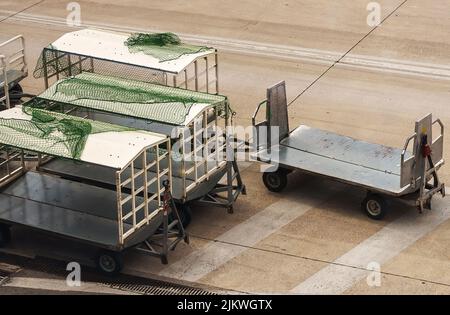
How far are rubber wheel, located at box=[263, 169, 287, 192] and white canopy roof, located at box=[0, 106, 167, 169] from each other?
8.72 ft

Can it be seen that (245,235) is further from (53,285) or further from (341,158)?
(53,285)

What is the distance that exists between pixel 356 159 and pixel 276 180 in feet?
4.34

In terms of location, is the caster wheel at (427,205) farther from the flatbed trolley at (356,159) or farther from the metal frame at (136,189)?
the metal frame at (136,189)

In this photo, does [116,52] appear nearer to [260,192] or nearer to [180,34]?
[260,192]

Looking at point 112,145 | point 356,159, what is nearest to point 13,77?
A: point 112,145

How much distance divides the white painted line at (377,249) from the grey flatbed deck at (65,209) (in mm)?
2471

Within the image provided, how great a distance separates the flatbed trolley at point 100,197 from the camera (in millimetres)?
15289

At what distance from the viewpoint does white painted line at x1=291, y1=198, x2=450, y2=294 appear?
15.2m

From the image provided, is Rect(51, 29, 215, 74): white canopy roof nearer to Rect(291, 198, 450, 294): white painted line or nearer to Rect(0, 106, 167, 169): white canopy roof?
Rect(0, 106, 167, 169): white canopy roof

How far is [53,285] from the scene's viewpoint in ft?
50.6

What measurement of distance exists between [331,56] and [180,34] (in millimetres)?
3505

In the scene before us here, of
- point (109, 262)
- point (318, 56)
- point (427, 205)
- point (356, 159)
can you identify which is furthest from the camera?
point (318, 56)

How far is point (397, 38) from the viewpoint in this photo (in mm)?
23875
